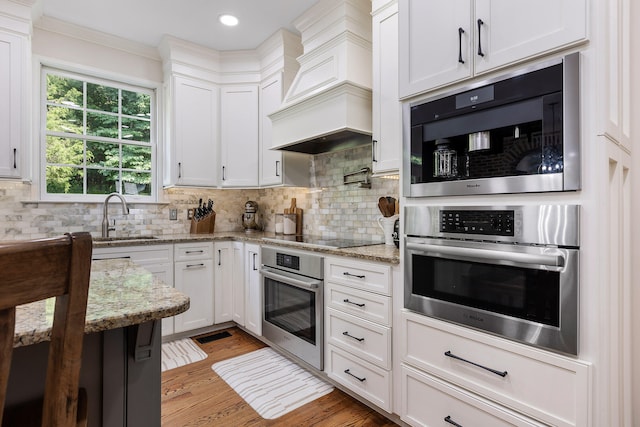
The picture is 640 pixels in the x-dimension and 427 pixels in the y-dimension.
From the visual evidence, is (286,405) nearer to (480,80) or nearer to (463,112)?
(463,112)

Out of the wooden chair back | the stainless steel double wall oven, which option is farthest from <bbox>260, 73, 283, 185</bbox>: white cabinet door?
the wooden chair back

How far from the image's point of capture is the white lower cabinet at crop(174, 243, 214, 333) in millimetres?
3084

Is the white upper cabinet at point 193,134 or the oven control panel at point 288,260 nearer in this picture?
the oven control panel at point 288,260

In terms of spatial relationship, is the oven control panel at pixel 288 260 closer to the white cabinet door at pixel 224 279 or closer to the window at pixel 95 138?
the white cabinet door at pixel 224 279

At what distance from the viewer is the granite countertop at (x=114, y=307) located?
0.74 metres

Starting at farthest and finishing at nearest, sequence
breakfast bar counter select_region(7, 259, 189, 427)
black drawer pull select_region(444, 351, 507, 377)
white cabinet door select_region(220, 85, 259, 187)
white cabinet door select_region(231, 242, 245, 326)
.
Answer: white cabinet door select_region(220, 85, 259, 187) → white cabinet door select_region(231, 242, 245, 326) → black drawer pull select_region(444, 351, 507, 377) → breakfast bar counter select_region(7, 259, 189, 427)

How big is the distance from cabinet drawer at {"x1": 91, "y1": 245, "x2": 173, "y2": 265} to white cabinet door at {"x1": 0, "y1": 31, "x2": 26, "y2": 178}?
2.82ft

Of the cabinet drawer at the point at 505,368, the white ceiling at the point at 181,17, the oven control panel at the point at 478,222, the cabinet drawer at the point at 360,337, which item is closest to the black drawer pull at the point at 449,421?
the cabinet drawer at the point at 505,368

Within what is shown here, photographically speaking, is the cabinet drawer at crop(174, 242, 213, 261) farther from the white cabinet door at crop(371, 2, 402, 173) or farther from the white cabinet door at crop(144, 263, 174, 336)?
the white cabinet door at crop(371, 2, 402, 173)

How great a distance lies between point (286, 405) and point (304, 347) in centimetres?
44

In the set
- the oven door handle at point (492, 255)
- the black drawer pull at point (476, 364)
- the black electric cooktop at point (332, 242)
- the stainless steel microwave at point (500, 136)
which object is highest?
the stainless steel microwave at point (500, 136)

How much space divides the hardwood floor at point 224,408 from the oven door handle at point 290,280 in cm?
69

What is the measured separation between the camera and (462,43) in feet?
4.98

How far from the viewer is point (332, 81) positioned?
2561mm
